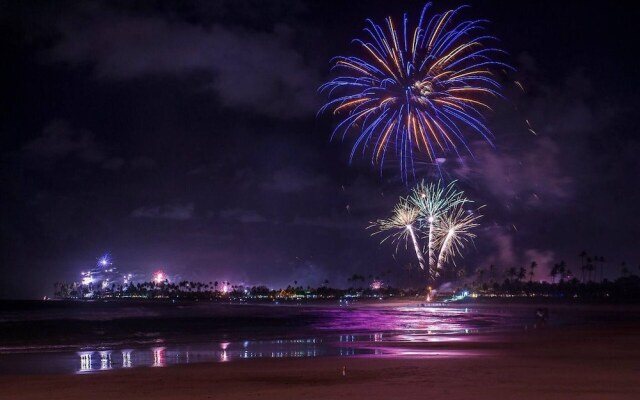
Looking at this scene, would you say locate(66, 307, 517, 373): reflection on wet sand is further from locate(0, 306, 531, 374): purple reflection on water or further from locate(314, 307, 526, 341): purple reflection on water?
locate(314, 307, 526, 341): purple reflection on water

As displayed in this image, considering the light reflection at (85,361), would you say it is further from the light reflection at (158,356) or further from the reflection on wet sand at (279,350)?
the light reflection at (158,356)

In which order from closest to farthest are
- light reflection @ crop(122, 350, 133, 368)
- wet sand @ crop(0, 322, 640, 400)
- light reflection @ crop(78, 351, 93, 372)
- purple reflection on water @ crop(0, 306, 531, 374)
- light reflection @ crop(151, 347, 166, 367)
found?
wet sand @ crop(0, 322, 640, 400) < light reflection @ crop(78, 351, 93, 372) < light reflection @ crop(122, 350, 133, 368) < light reflection @ crop(151, 347, 166, 367) < purple reflection on water @ crop(0, 306, 531, 374)

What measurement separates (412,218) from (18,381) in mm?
52771

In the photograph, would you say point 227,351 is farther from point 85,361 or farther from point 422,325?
point 422,325

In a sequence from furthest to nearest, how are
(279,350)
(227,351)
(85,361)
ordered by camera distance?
(279,350), (227,351), (85,361)

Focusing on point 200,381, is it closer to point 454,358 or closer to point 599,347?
point 454,358

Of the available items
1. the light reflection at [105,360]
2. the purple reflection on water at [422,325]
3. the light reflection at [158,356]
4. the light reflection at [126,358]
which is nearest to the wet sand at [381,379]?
the light reflection at [158,356]

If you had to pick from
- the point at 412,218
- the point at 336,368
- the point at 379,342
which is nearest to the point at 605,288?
the point at 412,218

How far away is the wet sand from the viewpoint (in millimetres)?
15266

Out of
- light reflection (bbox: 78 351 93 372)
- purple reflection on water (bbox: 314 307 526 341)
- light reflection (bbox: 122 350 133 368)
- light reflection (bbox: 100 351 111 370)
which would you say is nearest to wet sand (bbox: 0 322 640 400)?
light reflection (bbox: 122 350 133 368)

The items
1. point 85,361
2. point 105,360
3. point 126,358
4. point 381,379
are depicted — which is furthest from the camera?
point 126,358

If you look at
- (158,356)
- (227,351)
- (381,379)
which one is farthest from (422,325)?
(381,379)

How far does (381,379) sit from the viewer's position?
1748 cm

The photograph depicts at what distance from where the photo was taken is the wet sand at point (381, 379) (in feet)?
50.1
